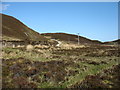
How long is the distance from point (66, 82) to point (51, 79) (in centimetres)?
115

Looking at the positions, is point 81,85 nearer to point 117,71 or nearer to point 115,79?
point 115,79

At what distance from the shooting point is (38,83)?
978 centimetres

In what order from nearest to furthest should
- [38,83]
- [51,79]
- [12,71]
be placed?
[38,83], [51,79], [12,71]

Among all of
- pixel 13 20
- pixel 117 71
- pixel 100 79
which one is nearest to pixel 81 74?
pixel 100 79

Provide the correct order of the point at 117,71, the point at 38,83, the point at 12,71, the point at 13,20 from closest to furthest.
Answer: the point at 38,83, the point at 12,71, the point at 117,71, the point at 13,20

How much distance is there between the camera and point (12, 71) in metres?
11.7

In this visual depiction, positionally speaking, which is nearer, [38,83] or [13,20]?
[38,83]

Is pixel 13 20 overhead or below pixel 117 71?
overhead

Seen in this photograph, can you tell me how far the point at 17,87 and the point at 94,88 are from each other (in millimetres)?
4819

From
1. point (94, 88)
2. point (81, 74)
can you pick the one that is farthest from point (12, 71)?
point (94, 88)

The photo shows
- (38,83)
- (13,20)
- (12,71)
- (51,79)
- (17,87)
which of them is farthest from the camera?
(13,20)

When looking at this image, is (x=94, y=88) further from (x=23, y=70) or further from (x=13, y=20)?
(x=13, y=20)

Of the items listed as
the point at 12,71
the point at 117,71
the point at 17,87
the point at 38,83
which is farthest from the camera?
the point at 117,71

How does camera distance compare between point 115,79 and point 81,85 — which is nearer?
Result: point 81,85
